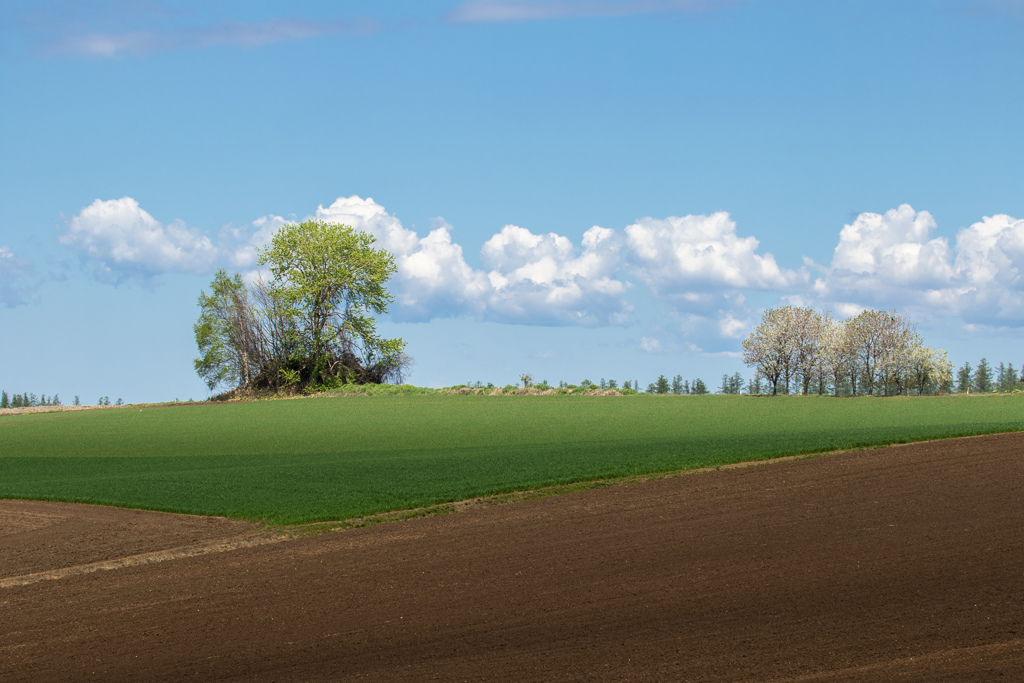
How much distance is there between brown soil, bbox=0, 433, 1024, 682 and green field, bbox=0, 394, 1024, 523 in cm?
323

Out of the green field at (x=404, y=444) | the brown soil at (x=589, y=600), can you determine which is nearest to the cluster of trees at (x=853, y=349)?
the green field at (x=404, y=444)

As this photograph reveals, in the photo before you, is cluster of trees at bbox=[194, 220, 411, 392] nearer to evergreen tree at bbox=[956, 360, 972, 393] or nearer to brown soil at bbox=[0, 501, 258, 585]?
brown soil at bbox=[0, 501, 258, 585]

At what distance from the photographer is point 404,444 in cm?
2895

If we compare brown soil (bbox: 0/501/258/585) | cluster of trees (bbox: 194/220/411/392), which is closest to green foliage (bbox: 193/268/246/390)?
cluster of trees (bbox: 194/220/411/392)

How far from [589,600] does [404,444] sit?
18183 millimetres

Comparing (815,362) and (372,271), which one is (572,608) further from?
(815,362)

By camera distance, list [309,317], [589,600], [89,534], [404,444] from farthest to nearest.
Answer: [309,317], [404,444], [89,534], [589,600]

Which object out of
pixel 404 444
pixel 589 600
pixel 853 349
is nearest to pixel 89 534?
pixel 589 600

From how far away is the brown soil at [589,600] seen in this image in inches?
378

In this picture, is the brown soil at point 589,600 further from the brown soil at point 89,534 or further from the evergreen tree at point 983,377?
the evergreen tree at point 983,377

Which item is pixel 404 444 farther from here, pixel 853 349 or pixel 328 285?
pixel 853 349

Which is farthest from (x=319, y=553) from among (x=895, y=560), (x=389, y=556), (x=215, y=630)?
(x=895, y=560)

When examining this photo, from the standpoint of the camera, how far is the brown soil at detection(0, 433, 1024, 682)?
959cm

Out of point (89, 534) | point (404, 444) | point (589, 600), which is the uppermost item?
point (404, 444)
